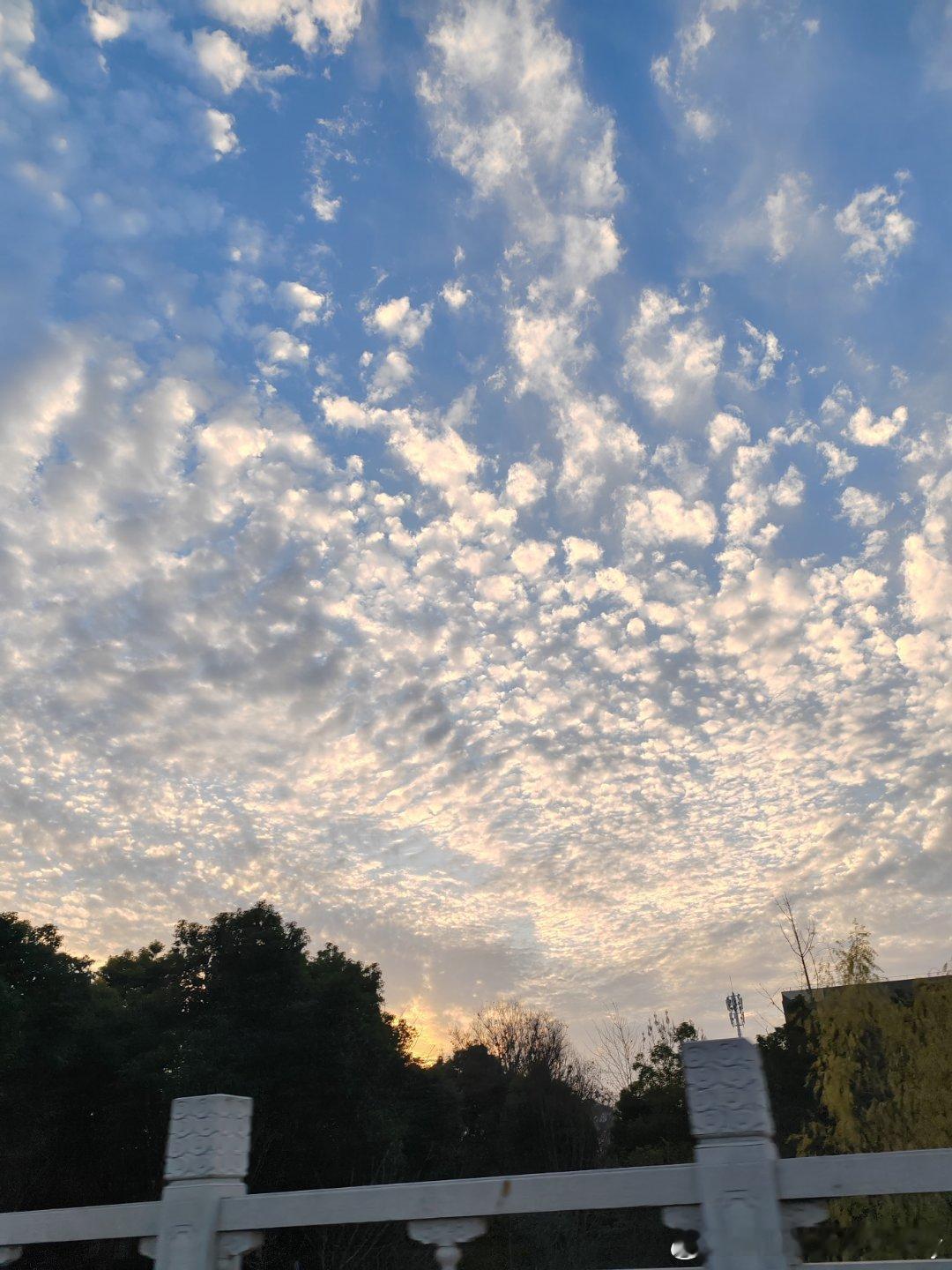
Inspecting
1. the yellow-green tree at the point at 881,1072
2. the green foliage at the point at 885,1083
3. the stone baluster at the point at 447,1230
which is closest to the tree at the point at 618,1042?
the yellow-green tree at the point at 881,1072

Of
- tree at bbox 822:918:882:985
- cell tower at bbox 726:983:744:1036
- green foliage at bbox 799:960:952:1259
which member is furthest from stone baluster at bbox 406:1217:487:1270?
cell tower at bbox 726:983:744:1036

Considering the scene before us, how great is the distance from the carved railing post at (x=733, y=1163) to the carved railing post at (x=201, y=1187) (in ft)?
6.05

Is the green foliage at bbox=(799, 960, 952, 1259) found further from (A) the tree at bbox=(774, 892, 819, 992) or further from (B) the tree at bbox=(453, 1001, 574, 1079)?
(B) the tree at bbox=(453, 1001, 574, 1079)

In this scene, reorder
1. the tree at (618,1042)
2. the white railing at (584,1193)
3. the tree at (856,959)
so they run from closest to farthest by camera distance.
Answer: the white railing at (584,1193) → the tree at (856,959) → the tree at (618,1042)

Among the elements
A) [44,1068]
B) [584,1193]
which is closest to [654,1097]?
[44,1068]

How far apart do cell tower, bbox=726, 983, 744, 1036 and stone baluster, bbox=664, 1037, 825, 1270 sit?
25.5 metres

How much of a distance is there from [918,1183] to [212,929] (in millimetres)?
26965

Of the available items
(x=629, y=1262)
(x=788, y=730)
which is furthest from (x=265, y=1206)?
(x=629, y=1262)

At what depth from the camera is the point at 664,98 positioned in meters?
9.18

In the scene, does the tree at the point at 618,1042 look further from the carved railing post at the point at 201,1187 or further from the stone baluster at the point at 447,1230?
the stone baluster at the point at 447,1230

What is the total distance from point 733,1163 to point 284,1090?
24.2 meters

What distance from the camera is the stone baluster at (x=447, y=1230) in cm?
334

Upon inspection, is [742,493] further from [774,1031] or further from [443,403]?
[774,1031]

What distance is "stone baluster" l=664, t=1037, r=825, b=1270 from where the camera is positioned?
9.69 feet
